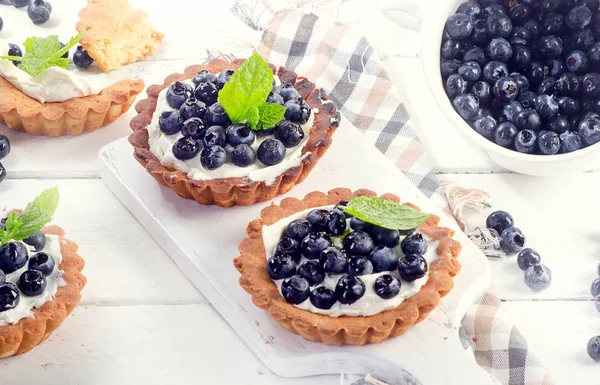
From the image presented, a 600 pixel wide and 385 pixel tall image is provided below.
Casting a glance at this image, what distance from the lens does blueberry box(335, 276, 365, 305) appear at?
266 cm

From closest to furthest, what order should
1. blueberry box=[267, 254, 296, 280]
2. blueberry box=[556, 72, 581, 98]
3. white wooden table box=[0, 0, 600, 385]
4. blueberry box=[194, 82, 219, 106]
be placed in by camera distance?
blueberry box=[267, 254, 296, 280]
white wooden table box=[0, 0, 600, 385]
blueberry box=[194, 82, 219, 106]
blueberry box=[556, 72, 581, 98]

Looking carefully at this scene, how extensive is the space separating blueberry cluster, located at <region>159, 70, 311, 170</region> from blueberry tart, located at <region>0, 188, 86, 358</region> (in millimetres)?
562

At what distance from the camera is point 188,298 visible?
3100 millimetres

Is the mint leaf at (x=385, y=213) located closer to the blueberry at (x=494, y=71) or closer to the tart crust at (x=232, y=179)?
the tart crust at (x=232, y=179)

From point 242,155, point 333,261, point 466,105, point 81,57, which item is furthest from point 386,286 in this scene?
point 81,57

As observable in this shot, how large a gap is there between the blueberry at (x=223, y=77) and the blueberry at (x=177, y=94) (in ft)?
0.40

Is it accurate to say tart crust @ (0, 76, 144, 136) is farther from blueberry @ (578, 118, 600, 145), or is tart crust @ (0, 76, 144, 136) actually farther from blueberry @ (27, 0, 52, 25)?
blueberry @ (578, 118, 600, 145)

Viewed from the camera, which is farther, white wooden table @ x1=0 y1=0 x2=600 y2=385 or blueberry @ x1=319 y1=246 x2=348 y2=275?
white wooden table @ x1=0 y1=0 x2=600 y2=385

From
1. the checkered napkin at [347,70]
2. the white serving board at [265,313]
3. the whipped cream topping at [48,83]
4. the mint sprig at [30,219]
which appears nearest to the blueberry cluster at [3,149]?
the whipped cream topping at [48,83]

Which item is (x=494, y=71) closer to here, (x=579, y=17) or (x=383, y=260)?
(x=579, y=17)

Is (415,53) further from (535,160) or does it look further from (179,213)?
(179,213)

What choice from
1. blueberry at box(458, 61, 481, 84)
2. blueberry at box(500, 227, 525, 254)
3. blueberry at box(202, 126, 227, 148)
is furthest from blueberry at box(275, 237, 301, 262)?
blueberry at box(458, 61, 481, 84)

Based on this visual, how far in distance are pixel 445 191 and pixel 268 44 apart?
1.10 meters

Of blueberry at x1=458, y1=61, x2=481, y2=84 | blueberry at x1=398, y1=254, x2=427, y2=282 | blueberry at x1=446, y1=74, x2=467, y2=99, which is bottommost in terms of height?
blueberry at x1=398, y1=254, x2=427, y2=282
